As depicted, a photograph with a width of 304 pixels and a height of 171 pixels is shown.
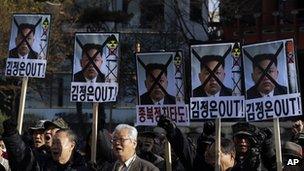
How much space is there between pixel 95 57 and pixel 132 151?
253 cm

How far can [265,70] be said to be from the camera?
6648 mm

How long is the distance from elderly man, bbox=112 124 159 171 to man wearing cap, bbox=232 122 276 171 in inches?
38.5

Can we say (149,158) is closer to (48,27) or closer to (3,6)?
(48,27)

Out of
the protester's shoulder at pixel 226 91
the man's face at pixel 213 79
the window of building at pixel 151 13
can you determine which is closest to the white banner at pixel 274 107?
the protester's shoulder at pixel 226 91

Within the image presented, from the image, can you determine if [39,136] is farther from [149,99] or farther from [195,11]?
[195,11]

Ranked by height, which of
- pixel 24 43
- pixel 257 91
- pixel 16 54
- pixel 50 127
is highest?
pixel 24 43

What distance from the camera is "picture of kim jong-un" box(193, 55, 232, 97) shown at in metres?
7.06

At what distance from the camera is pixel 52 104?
3406 cm

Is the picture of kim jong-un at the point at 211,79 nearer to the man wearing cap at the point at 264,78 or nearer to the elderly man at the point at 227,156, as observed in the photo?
the man wearing cap at the point at 264,78

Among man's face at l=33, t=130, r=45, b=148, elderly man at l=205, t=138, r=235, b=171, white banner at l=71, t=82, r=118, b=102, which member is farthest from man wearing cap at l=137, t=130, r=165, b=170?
elderly man at l=205, t=138, r=235, b=171

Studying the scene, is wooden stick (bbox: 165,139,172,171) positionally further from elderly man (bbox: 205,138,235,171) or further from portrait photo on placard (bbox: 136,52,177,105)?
elderly man (bbox: 205,138,235,171)

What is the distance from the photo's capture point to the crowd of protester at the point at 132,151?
5414mm

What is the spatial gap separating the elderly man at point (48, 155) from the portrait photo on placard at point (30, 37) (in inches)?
81.8

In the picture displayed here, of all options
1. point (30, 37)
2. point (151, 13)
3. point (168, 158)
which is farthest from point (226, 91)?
point (151, 13)
